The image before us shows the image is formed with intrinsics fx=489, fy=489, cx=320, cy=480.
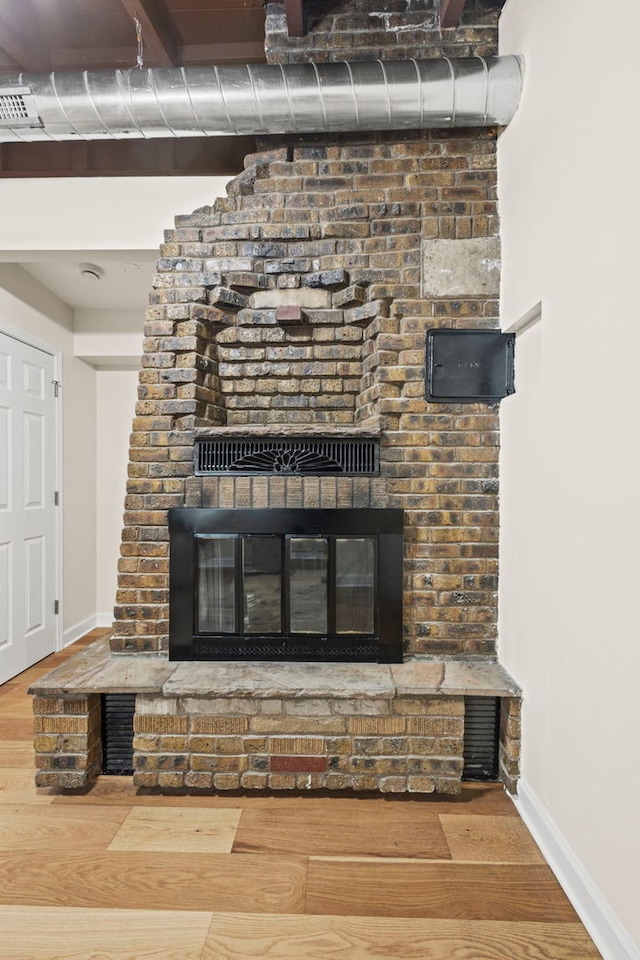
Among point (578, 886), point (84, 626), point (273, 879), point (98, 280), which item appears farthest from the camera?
point (84, 626)

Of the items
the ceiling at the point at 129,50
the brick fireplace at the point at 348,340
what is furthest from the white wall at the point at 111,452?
the brick fireplace at the point at 348,340

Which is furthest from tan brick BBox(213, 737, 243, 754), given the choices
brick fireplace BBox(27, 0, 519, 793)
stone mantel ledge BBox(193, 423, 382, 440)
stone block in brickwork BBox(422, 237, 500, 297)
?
stone block in brickwork BBox(422, 237, 500, 297)

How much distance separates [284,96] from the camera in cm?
189

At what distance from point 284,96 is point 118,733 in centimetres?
256

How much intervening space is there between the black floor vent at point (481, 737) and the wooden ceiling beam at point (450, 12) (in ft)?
8.77

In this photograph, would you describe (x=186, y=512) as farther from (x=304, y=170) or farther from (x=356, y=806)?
(x=304, y=170)

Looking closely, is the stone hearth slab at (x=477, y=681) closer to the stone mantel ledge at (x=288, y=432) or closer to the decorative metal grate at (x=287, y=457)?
the decorative metal grate at (x=287, y=457)

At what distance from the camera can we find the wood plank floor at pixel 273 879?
1.26 m

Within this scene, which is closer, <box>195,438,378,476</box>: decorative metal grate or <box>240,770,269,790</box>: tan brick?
<box>240,770,269,790</box>: tan brick

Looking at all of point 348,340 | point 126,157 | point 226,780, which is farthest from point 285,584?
point 126,157

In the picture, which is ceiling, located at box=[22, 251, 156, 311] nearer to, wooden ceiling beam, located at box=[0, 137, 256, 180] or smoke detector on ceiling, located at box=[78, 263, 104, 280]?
smoke detector on ceiling, located at box=[78, 263, 104, 280]

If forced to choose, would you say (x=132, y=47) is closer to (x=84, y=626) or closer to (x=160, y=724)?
(x=160, y=724)

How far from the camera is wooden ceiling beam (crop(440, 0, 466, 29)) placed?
189cm

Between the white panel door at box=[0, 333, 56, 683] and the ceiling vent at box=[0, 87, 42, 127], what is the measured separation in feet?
3.99
